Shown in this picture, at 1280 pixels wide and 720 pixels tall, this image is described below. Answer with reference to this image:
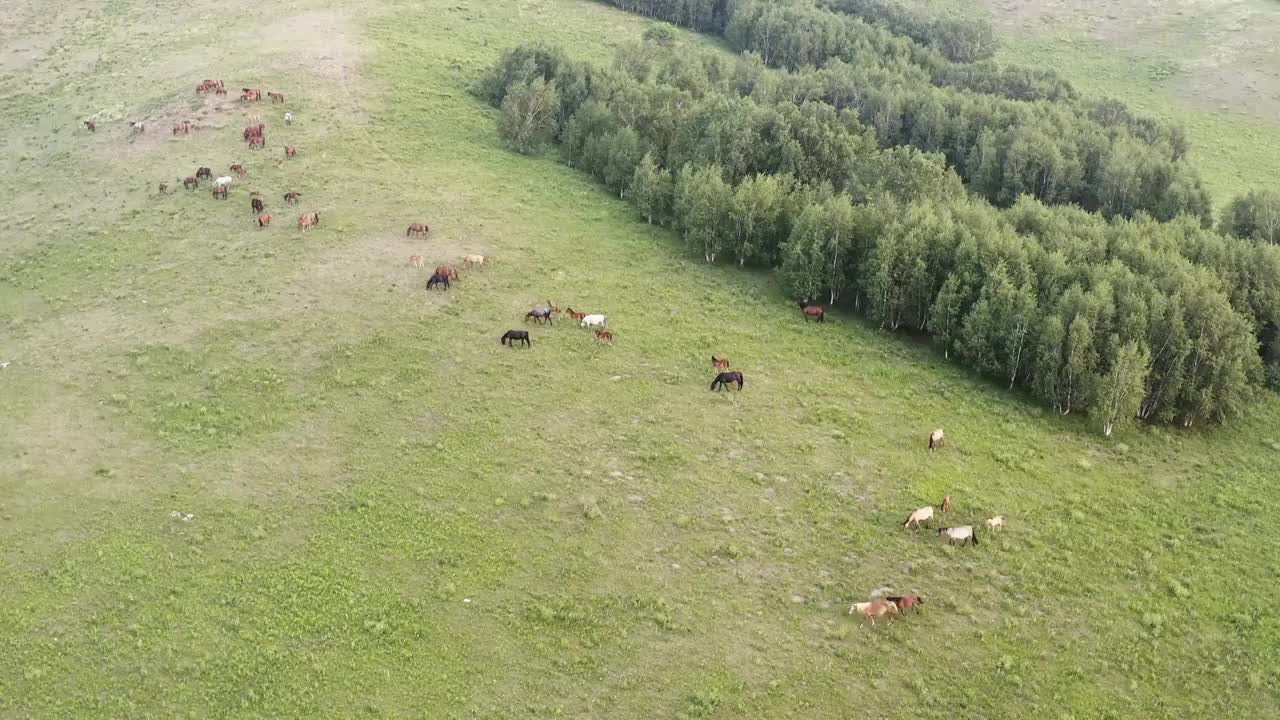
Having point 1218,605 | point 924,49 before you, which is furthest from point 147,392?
point 924,49

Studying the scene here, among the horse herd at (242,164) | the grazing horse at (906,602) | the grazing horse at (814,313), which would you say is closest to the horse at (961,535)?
the grazing horse at (906,602)

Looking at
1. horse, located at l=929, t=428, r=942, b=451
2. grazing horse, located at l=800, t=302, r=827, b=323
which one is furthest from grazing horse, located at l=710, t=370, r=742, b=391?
grazing horse, located at l=800, t=302, r=827, b=323

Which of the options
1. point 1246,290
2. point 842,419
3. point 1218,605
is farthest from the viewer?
point 1246,290

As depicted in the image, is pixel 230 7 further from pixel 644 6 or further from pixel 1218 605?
pixel 1218 605

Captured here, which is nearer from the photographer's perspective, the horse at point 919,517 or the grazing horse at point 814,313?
the horse at point 919,517

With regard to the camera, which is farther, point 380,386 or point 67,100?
point 67,100

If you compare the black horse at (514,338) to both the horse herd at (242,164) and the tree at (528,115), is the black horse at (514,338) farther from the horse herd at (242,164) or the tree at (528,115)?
the tree at (528,115)

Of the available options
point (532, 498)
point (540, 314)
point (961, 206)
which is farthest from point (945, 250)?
point (532, 498)

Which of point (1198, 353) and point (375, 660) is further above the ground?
point (1198, 353)
